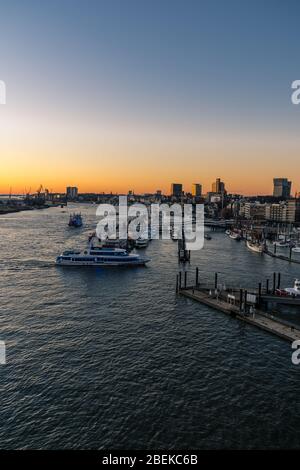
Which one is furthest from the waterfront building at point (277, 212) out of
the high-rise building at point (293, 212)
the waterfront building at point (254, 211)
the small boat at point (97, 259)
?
the small boat at point (97, 259)

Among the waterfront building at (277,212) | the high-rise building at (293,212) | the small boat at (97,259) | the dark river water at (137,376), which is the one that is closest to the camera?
the dark river water at (137,376)

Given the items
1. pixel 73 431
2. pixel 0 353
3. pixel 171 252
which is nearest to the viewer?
pixel 73 431

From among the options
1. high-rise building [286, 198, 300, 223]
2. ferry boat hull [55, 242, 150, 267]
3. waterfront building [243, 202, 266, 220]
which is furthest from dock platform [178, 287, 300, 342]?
waterfront building [243, 202, 266, 220]

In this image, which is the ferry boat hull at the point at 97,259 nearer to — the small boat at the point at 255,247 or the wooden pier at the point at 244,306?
the wooden pier at the point at 244,306

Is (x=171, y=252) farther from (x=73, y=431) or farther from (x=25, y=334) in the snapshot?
(x=73, y=431)

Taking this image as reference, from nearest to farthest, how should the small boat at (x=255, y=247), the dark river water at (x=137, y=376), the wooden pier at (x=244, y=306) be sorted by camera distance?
the dark river water at (x=137, y=376)
the wooden pier at (x=244, y=306)
the small boat at (x=255, y=247)

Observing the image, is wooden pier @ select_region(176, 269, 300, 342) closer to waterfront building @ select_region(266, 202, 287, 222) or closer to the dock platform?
the dock platform
